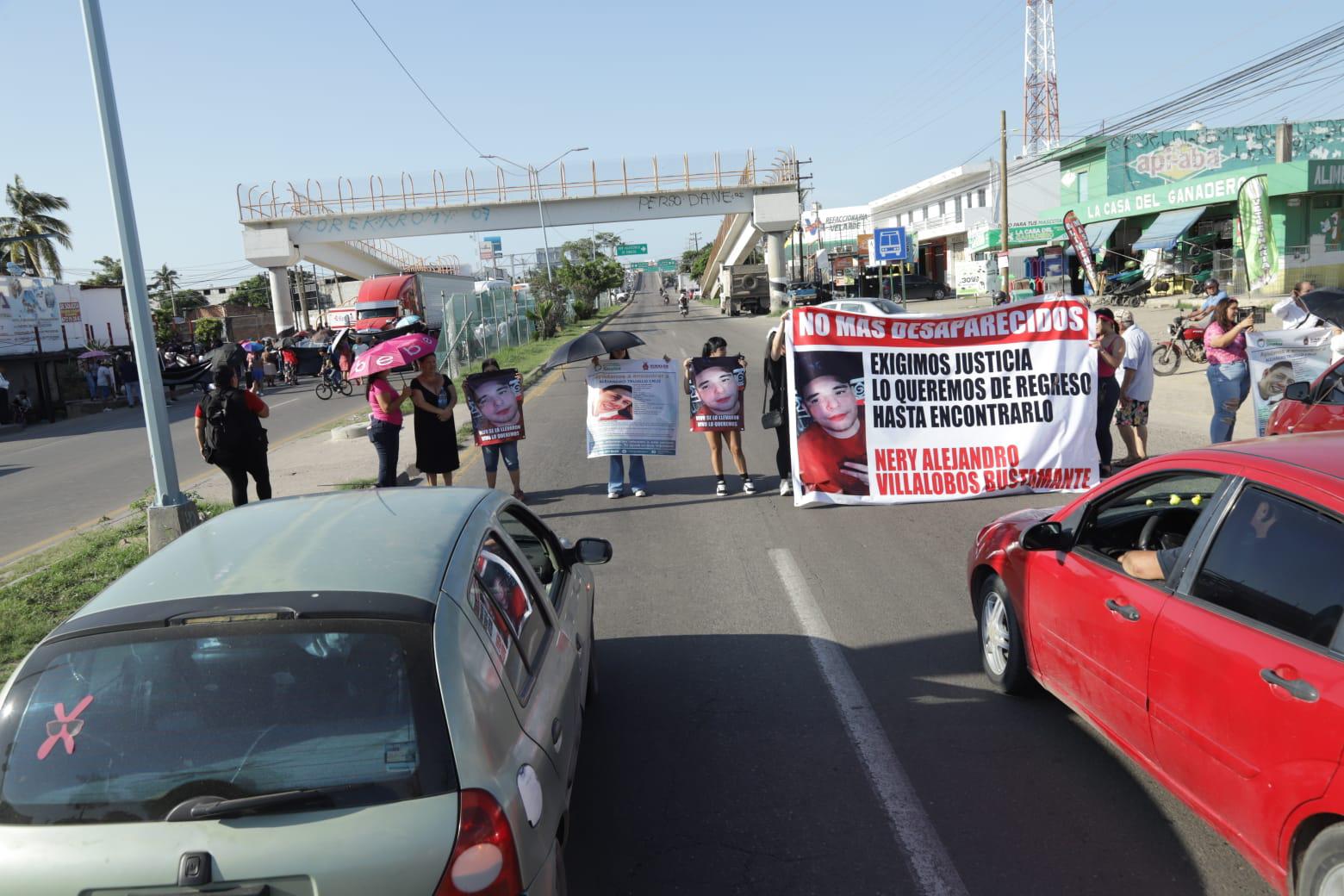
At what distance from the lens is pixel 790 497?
10336 mm

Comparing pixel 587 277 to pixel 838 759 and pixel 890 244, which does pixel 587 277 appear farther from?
Result: pixel 838 759

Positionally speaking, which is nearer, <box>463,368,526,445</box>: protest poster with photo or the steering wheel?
the steering wheel

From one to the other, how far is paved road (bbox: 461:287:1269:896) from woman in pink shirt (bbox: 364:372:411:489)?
334 cm

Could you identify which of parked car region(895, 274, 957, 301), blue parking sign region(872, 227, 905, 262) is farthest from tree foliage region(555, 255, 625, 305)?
blue parking sign region(872, 227, 905, 262)

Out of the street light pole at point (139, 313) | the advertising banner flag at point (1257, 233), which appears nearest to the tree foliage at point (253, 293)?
the advertising banner flag at point (1257, 233)

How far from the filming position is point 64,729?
102 inches

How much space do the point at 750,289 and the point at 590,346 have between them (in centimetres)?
4776

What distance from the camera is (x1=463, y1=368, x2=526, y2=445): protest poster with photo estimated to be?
34.5ft

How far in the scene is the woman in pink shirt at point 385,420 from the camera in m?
9.95

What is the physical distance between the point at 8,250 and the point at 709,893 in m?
61.1

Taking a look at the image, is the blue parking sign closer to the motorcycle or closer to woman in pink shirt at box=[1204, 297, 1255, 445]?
the motorcycle

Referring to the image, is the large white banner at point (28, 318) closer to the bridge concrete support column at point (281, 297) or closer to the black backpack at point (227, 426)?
the bridge concrete support column at point (281, 297)

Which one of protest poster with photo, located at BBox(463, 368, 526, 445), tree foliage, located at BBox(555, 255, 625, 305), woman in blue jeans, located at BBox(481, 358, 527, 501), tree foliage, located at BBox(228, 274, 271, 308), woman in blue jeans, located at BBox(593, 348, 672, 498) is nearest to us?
protest poster with photo, located at BBox(463, 368, 526, 445)

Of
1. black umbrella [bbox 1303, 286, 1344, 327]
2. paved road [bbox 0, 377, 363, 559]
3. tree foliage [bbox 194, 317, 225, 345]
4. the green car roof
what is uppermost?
tree foliage [bbox 194, 317, 225, 345]
